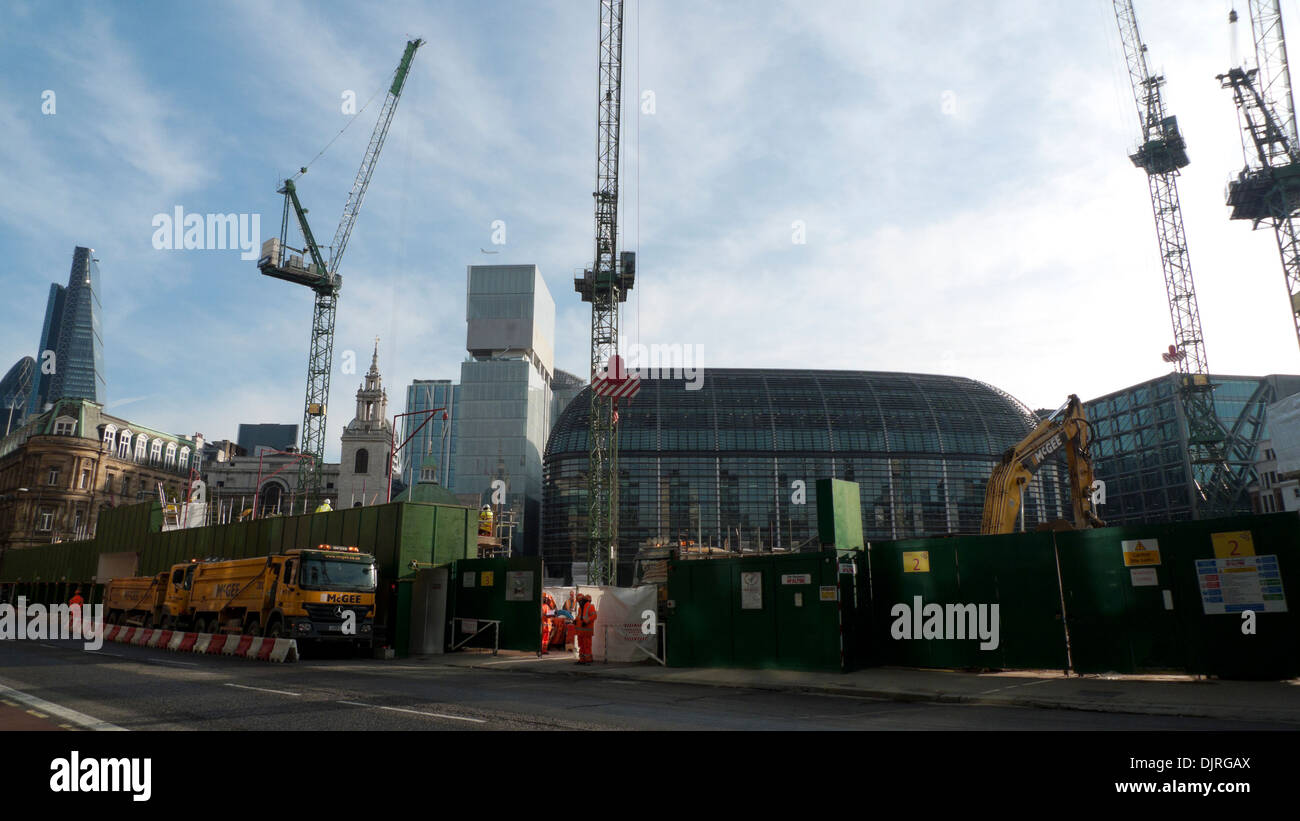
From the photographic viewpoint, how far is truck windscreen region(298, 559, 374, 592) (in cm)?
2248

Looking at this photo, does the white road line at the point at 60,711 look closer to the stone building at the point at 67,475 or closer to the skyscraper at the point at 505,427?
the stone building at the point at 67,475

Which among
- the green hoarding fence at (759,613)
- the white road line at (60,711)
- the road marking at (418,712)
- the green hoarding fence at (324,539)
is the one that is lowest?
the road marking at (418,712)

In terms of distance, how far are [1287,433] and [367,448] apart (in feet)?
324

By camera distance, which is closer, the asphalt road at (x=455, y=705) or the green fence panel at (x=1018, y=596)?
the asphalt road at (x=455, y=705)

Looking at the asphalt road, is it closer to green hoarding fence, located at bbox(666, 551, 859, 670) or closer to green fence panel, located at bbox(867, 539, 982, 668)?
green hoarding fence, located at bbox(666, 551, 859, 670)

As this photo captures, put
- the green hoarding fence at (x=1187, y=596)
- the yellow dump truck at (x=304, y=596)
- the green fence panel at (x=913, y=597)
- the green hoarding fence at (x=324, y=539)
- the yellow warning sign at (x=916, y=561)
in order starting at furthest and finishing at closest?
the green hoarding fence at (x=324, y=539), the yellow dump truck at (x=304, y=596), the yellow warning sign at (x=916, y=561), the green fence panel at (x=913, y=597), the green hoarding fence at (x=1187, y=596)

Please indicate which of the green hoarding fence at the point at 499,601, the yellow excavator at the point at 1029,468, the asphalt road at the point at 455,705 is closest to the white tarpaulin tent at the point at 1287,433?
the yellow excavator at the point at 1029,468

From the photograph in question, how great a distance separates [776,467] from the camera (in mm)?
96500

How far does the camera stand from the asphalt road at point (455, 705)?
33.1ft

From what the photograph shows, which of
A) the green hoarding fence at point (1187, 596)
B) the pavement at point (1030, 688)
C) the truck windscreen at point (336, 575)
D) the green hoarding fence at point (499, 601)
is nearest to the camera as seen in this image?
the pavement at point (1030, 688)

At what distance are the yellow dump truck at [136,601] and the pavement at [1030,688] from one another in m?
19.7

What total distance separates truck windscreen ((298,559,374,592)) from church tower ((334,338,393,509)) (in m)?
86.2
